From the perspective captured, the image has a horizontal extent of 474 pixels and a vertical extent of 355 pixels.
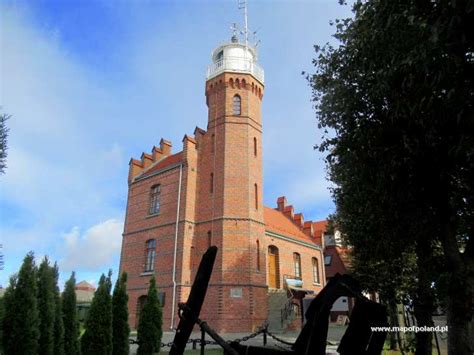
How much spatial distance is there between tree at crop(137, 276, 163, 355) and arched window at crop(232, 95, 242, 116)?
16.9 m

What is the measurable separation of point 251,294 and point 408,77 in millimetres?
19306

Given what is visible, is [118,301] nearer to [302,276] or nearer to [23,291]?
[23,291]

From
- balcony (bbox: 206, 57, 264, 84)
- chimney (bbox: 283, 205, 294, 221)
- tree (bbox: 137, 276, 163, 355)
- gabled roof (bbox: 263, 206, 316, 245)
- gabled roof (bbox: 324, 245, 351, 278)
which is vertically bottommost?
tree (bbox: 137, 276, 163, 355)

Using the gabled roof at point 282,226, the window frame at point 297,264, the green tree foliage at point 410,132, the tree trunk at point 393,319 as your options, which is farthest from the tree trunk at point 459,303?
the window frame at point 297,264

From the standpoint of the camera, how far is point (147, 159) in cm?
3272

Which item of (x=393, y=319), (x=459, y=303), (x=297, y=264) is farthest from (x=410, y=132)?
(x=297, y=264)

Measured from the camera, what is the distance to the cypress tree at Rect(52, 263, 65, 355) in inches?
347

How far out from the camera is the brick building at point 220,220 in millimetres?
23656

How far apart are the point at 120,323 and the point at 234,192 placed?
1473 centimetres

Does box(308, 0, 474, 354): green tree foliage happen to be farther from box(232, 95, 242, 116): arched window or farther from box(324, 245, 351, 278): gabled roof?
box(324, 245, 351, 278): gabled roof

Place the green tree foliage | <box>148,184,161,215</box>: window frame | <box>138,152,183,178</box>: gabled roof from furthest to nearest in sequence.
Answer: <box>138,152,183,178</box>: gabled roof
<box>148,184,161,215</box>: window frame
the green tree foliage

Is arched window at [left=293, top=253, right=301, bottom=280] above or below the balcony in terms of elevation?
below

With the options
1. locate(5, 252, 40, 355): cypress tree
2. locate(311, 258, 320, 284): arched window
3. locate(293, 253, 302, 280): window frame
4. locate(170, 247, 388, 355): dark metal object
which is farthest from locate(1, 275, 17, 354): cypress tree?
locate(311, 258, 320, 284): arched window

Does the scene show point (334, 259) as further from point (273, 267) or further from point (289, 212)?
point (273, 267)
